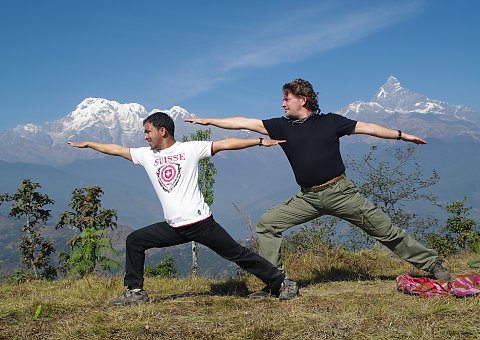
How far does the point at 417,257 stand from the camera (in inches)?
243

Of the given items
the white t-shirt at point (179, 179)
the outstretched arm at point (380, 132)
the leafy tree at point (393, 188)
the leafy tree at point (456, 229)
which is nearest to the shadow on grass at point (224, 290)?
the white t-shirt at point (179, 179)

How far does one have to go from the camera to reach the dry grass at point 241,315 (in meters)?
3.77

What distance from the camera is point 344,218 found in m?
6.17

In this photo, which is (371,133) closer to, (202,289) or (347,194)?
(347,194)

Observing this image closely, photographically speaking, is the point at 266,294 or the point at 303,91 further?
the point at 303,91

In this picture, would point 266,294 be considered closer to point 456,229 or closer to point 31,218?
point 456,229

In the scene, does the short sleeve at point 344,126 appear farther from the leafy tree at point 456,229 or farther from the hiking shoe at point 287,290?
the leafy tree at point 456,229

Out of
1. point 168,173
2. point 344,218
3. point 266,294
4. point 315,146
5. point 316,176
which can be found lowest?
point 266,294

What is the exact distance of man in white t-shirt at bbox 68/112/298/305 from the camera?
5355mm

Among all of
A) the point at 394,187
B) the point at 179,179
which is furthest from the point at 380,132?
the point at 394,187

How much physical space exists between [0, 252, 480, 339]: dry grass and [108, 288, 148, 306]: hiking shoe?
0.60ft

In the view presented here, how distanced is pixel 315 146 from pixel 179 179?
1.83m

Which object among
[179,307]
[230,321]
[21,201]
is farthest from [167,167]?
[21,201]

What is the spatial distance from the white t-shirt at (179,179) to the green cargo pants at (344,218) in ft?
3.87
